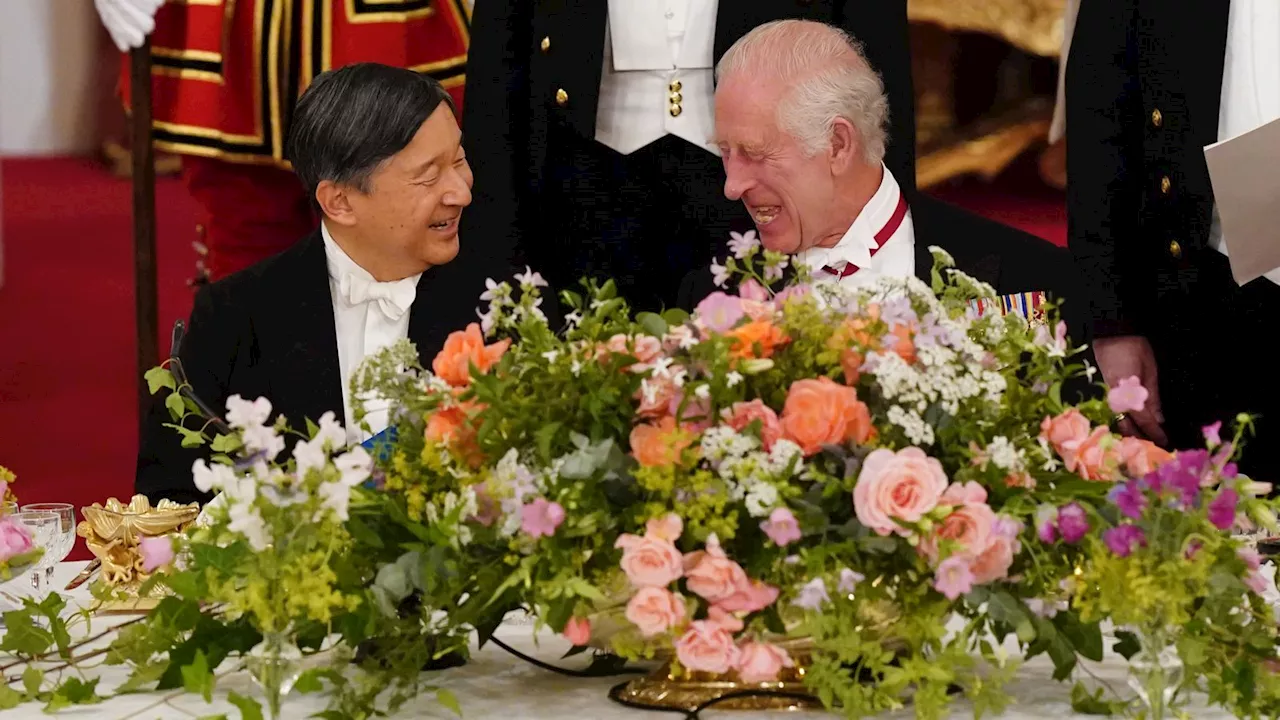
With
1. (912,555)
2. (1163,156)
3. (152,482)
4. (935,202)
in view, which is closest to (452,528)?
(912,555)

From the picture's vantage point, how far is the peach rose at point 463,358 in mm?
1632

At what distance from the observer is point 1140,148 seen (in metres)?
3.23

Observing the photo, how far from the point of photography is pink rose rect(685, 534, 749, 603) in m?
1.51

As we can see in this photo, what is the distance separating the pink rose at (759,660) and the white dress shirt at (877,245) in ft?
4.15

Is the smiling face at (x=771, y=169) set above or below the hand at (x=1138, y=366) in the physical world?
above

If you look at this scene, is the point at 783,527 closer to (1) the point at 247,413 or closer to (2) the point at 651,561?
(2) the point at 651,561

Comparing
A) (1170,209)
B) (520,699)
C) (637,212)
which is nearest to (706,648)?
(520,699)

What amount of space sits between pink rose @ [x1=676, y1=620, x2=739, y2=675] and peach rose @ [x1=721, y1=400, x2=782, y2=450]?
0.14 metres

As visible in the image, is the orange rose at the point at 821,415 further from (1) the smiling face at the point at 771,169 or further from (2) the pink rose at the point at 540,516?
(1) the smiling face at the point at 771,169

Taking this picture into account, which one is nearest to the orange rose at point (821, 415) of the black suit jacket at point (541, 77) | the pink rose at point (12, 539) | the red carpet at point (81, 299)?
the pink rose at point (12, 539)

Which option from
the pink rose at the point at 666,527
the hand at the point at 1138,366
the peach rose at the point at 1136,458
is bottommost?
the hand at the point at 1138,366

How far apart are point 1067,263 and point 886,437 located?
54.5 inches

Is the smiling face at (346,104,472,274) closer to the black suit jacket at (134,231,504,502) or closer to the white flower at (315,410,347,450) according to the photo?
the black suit jacket at (134,231,504,502)

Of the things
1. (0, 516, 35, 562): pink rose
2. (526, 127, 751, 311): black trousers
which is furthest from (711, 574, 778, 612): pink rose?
(526, 127, 751, 311): black trousers
